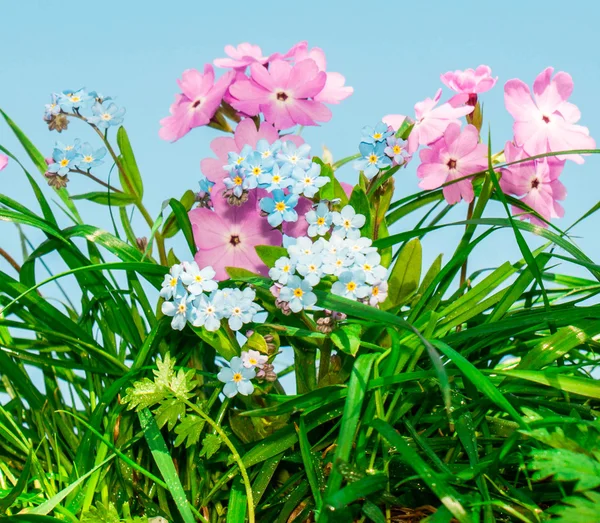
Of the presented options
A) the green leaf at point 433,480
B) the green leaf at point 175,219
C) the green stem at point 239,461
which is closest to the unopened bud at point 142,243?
the green leaf at point 175,219

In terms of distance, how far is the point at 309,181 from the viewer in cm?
124

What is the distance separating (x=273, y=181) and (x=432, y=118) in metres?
0.35

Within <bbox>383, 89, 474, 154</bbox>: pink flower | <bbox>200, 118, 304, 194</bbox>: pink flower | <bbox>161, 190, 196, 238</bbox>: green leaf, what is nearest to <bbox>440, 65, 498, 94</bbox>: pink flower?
<bbox>383, 89, 474, 154</bbox>: pink flower

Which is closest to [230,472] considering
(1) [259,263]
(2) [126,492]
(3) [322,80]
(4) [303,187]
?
(2) [126,492]

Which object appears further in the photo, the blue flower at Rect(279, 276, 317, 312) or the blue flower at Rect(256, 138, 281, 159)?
the blue flower at Rect(256, 138, 281, 159)

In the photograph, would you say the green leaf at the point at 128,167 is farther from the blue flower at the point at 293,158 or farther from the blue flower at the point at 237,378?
the blue flower at the point at 237,378

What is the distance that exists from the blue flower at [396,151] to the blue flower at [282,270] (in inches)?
10.9

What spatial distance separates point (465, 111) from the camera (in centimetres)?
139

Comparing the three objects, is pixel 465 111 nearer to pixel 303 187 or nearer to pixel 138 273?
→ pixel 303 187

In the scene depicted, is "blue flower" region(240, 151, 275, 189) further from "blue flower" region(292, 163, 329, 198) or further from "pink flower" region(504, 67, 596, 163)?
"pink flower" region(504, 67, 596, 163)

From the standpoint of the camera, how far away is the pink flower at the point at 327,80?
1.47m

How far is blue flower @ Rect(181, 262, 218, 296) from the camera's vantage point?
1.18 m

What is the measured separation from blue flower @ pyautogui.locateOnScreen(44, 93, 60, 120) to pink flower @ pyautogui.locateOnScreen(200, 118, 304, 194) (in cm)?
30

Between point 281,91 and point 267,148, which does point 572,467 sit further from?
point 281,91
